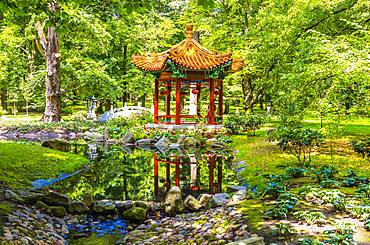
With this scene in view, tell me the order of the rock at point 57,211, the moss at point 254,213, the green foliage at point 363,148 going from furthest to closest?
the green foliage at point 363,148 < the rock at point 57,211 < the moss at point 254,213

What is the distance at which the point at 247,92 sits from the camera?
23.5 meters

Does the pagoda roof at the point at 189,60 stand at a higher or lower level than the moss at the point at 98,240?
higher

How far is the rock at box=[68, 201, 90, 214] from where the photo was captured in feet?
23.1

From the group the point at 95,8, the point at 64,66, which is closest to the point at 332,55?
the point at 95,8

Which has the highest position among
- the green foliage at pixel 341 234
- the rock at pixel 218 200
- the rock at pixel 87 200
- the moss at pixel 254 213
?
the green foliage at pixel 341 234

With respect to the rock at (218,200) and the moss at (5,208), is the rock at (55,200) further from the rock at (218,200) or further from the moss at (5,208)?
the rock at (218,200)

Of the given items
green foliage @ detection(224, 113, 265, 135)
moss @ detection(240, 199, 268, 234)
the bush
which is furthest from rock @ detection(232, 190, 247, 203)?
green foliage @ detection(224, 113, 265, 135)

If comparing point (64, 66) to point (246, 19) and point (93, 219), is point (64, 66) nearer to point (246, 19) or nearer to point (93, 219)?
point (246, 19)

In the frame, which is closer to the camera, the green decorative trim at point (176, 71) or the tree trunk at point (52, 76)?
the green decorative trim at point (176, 71)

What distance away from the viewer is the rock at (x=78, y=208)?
7.03m

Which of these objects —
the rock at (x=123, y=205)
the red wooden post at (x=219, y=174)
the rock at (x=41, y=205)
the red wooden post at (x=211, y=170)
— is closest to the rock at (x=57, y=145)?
the red wooden post at (x=211, y=170)

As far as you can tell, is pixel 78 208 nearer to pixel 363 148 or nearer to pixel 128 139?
pixel 363 148

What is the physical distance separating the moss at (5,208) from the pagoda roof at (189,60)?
1160 centimetres

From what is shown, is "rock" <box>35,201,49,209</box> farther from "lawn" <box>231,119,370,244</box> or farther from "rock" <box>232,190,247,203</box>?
"lawn" <box>231,119,370,244</box>
